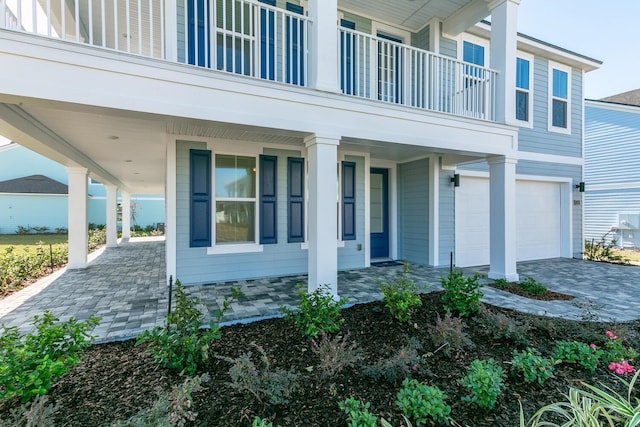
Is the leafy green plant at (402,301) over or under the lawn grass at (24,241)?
over

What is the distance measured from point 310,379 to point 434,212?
587 centimetres

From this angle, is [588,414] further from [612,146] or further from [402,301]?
[612,146]

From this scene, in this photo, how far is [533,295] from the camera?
506cm

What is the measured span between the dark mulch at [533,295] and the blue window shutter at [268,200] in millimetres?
4313

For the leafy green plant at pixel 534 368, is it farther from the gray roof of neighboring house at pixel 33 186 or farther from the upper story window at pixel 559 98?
the gray roof of neighboring house at pixel 33 186

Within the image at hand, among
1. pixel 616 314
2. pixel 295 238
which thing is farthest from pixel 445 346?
pixel 295 238

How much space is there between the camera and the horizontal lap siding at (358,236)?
701cm

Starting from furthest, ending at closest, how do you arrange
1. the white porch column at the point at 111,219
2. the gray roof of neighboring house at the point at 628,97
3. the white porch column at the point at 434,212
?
the gray roof of neighboring house at the point at 628,97 → the white porch column at the point at 111,219 → the white porch column at the point at 434,212

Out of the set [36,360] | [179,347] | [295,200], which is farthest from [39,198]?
[179,347]

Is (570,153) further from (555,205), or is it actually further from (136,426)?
(136,426)

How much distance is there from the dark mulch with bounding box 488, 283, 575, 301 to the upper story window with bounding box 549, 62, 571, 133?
19.7 ft

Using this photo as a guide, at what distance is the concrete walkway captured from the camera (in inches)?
159

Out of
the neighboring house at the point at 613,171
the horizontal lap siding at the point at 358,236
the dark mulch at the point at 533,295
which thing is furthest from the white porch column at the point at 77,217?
the neighboring house at the point at 613,171

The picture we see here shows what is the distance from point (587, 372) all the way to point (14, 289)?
8259 mm
